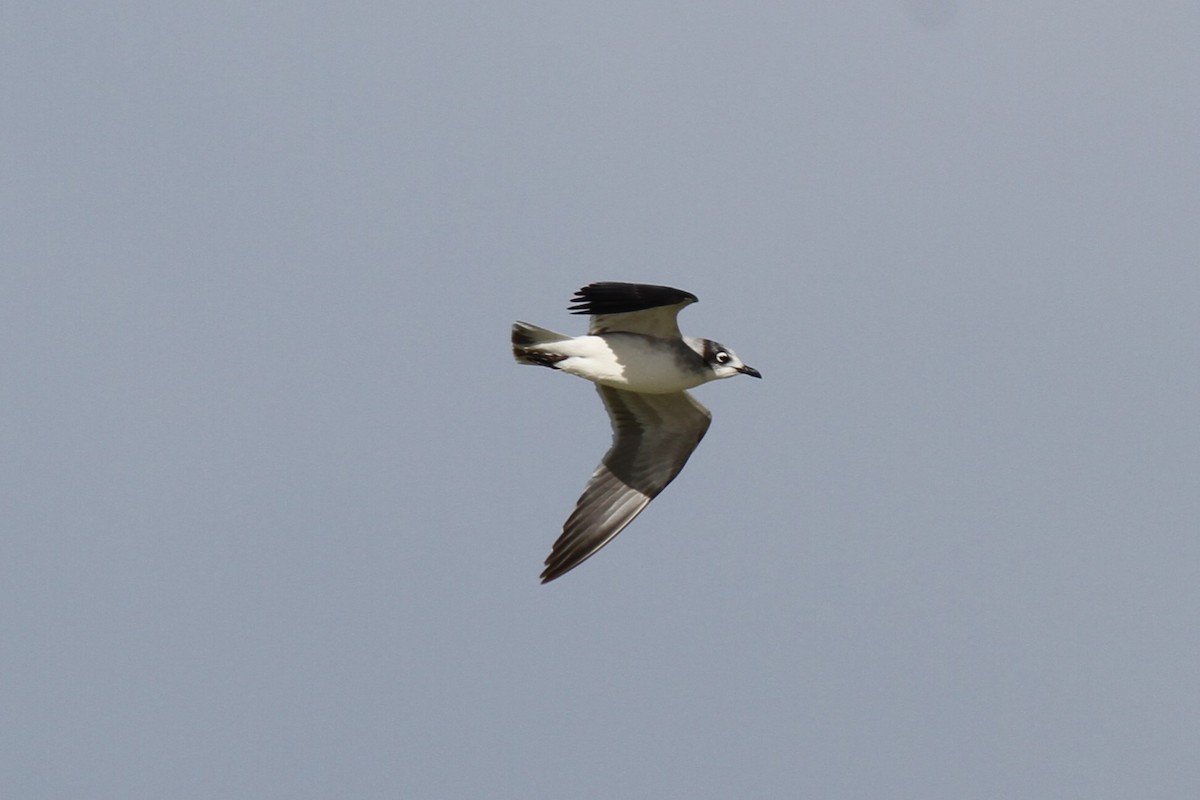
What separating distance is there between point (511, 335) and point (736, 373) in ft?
8.82

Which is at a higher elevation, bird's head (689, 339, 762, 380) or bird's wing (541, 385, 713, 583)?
bird's head (689, 339, 762, 380)

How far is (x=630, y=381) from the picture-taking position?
22094mm

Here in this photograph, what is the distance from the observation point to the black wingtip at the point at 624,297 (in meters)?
21.0

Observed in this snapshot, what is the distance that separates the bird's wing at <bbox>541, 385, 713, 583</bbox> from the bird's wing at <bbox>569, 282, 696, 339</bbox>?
4.49ft

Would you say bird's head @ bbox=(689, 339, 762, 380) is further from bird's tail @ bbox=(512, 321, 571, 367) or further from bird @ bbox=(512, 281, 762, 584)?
bird's tail @ bbox=(512, 321, 571, 367)

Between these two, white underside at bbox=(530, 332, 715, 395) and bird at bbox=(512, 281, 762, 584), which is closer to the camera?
bird at bbox=(512, 281, 762, 584)

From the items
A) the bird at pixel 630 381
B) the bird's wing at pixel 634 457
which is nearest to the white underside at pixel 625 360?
the bird at pixel 630 381

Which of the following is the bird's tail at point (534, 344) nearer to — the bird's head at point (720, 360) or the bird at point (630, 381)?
the bird at point (630, 381)

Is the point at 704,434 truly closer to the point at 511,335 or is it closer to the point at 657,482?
the point at 657,482

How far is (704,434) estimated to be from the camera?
76.4 feet

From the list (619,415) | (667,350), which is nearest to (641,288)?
(667,350)

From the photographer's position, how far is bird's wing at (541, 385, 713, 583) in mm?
22641

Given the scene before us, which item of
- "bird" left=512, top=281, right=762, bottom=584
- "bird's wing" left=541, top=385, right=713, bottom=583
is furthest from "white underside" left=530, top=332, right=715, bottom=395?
"bird's wing" left=541, top=385, right=713, bottom=583

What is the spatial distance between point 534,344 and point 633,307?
1.45 metres
